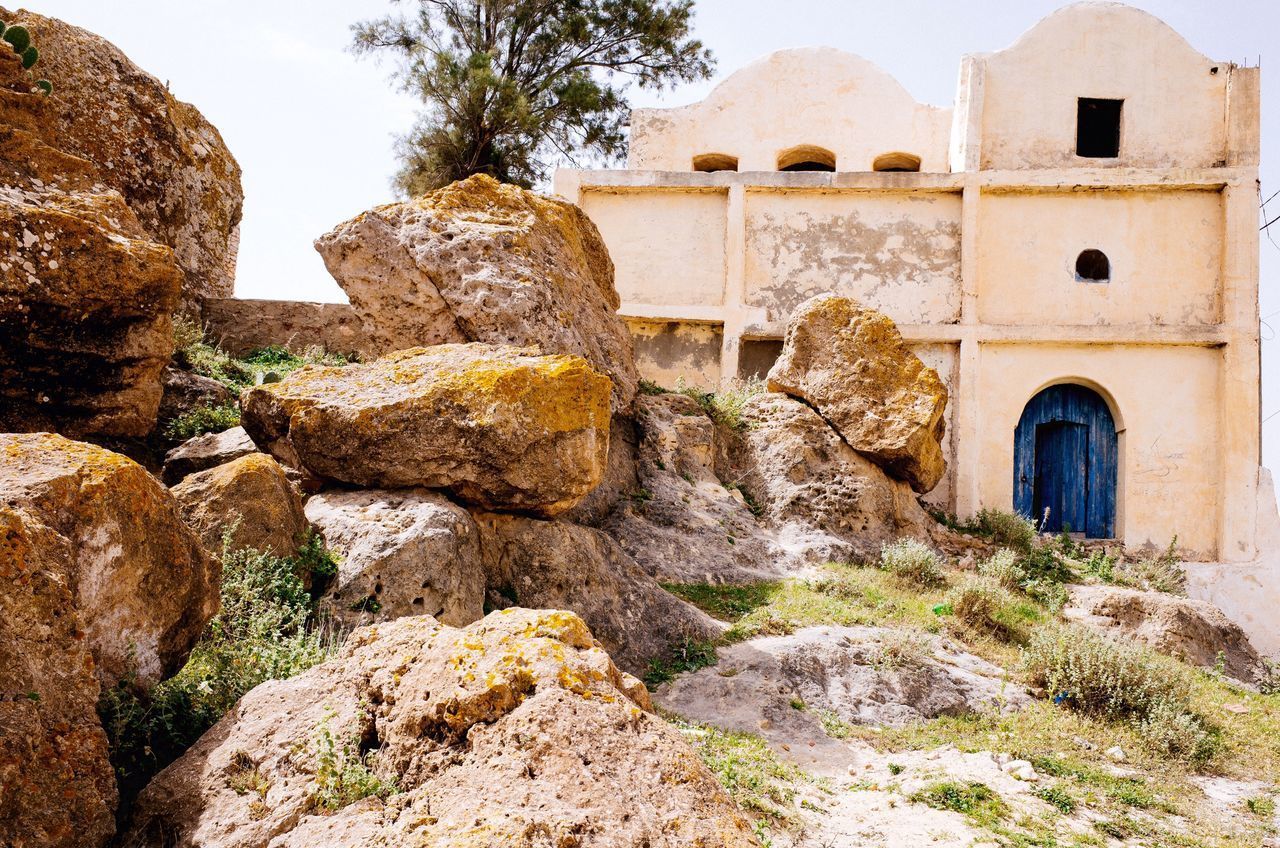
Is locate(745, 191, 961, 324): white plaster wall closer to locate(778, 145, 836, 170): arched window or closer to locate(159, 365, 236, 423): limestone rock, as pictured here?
locate(778, 145, 836, 170): arched window

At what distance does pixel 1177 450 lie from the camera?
48.6 ft

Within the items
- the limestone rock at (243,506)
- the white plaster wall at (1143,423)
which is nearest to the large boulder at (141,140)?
the limestone rock at (243,506)

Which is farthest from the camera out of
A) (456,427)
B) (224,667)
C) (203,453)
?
(203,453)

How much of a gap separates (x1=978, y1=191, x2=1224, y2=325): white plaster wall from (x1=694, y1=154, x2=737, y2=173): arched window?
177 inches

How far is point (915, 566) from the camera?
10250 millimetres

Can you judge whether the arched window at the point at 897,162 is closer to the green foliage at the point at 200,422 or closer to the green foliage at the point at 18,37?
the green foliage at the point at 200,422

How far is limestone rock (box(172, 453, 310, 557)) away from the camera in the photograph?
527 cm

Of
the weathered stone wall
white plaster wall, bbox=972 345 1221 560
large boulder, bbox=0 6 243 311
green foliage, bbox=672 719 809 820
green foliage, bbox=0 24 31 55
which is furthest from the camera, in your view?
white plaster wall, bbox=972 345 1221 560

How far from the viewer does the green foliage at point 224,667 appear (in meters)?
3.69

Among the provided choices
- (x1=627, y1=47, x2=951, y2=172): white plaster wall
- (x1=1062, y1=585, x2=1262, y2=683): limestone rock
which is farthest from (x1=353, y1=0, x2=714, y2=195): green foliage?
(x1=1062, y1=585, x2=1262, y2=683): limestone rock

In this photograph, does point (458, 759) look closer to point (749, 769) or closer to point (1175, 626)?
point (749, 769)

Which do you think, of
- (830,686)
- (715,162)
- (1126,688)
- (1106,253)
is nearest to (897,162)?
(715,162)

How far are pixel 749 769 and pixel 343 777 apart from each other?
263cm

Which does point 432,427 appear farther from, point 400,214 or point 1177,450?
point 1177,450
